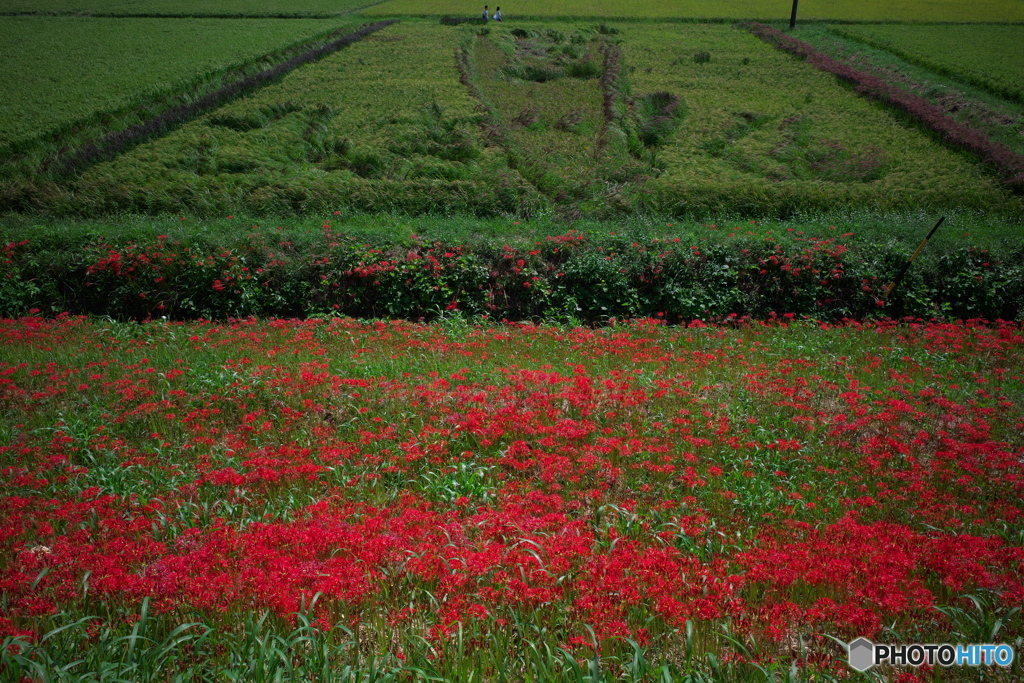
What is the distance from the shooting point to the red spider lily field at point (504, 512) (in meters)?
2.73

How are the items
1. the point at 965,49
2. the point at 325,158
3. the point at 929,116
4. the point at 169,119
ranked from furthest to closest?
the point at 965,49 → the point at 169,119 → the point at 929,116 → the point at 325,158

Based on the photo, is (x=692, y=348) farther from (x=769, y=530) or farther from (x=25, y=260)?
(x=25, y=260)

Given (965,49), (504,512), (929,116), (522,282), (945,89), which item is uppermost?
(965,49)

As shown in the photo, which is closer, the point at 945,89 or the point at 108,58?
the point at 945,89

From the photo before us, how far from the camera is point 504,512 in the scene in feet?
12.4

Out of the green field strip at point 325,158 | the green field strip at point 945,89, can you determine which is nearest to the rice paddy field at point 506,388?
the green field strip at point 325,158

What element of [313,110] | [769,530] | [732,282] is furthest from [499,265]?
[313,110]

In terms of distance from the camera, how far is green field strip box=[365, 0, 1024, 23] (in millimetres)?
33441

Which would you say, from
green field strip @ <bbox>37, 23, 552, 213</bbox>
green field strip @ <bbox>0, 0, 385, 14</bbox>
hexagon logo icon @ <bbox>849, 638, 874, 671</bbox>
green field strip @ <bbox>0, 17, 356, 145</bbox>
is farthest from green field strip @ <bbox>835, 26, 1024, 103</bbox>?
green field strip @ <bbox>0, 0, 385, 14</bbox>

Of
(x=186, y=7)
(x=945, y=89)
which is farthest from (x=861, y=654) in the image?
(x=186, y=7)

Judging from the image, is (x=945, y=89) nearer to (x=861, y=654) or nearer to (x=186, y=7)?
(x=861, y=654)

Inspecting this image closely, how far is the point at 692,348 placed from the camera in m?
7.61

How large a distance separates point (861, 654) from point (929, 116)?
70.8 ft

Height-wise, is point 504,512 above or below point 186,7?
below
